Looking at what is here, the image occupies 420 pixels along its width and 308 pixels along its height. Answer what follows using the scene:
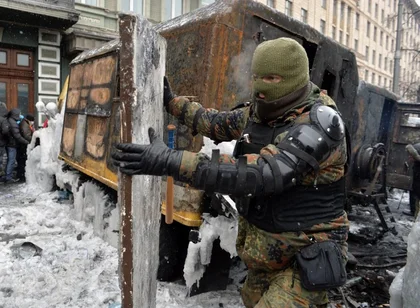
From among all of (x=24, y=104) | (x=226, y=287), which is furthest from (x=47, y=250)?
(x=24, y=104)

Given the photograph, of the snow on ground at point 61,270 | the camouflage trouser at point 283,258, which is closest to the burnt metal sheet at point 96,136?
the snow on ground at point 61,270

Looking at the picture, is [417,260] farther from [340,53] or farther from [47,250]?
[47,250]

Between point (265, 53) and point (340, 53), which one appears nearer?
point (265, 53)

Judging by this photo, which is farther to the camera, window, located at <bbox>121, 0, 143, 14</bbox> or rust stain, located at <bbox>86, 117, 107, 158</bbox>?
window, located at <bbox>121, 0, 143, 14</bbox>

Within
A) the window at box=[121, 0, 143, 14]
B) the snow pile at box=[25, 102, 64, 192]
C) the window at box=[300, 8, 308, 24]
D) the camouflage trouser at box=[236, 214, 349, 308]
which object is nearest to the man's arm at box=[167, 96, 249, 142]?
the camouflage trouser at box=[236, 214, 349, 308]

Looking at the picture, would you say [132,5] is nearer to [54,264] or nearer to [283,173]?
[54,264]

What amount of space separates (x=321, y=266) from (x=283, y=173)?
Result: 0.51 meters

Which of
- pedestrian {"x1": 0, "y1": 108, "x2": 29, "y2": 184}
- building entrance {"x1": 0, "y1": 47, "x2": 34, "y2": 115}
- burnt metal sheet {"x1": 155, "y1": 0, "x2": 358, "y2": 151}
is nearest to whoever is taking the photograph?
burnt metal sheet {"x1": 155, "y1": 0, "x2": 358, "y2": 151}

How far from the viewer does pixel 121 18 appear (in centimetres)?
168

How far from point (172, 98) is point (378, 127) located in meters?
5.70

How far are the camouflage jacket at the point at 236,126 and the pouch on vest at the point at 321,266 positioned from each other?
0.31 m

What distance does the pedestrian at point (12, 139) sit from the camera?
859 centimetres

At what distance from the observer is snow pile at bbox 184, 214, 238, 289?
3.07 meters

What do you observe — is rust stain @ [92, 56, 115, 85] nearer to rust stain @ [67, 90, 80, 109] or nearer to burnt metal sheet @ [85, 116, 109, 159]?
burnt metal sheet @ [85, 116, 109, 159]
